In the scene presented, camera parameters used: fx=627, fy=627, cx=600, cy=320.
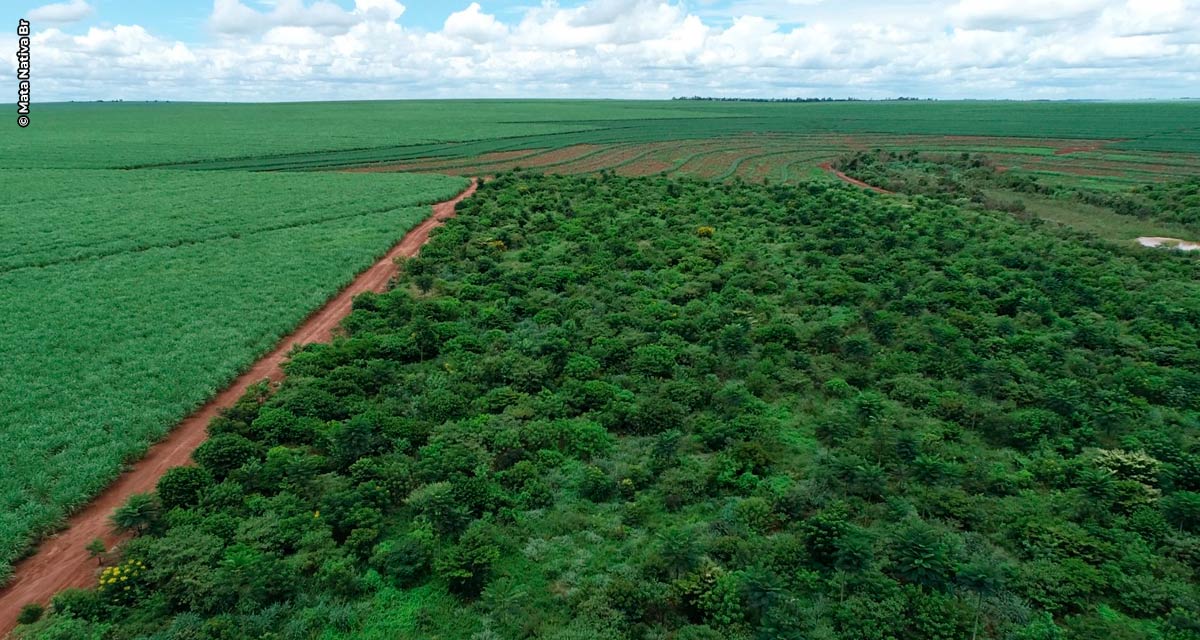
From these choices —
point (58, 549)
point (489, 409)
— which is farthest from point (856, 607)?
point (58, 549)

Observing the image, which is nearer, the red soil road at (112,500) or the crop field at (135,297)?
the red soil road at (112,500)

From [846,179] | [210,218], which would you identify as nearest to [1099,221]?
[846,179]

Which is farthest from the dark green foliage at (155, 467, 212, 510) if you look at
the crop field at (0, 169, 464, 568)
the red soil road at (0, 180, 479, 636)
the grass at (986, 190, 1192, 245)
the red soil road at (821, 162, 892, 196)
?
the red soil road at (821, 162, 892, 196)

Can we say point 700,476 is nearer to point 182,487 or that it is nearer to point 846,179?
point 182,487

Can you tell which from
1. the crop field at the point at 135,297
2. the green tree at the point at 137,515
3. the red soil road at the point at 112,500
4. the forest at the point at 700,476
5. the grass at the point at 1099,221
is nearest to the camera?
the forest at the point at 700,476

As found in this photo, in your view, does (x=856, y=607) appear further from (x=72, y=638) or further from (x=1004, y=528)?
(x=72, y=638)

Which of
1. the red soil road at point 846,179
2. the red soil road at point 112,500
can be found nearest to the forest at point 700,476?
the red soil road at point 112,500

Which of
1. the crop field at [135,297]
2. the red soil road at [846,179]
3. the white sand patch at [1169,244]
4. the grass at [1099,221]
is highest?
the red soil road at [846,179]

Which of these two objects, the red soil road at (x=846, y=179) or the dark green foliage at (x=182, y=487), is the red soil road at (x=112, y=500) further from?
the red soil road at (x=846, y=179)
